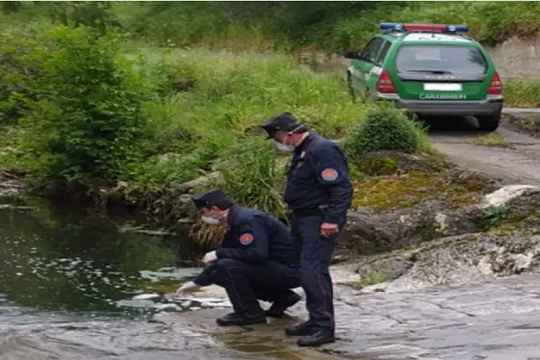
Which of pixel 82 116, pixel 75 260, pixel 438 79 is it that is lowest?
pixel 75 260

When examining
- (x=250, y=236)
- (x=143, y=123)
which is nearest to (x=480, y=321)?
(x=250, y=236)

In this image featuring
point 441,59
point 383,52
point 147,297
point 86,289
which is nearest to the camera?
point 147,297

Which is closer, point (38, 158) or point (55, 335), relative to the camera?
point (55, 335)

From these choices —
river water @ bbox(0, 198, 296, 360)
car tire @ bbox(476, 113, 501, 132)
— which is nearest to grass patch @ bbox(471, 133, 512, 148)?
car tire @ bbox(476, 113, 501, 132)

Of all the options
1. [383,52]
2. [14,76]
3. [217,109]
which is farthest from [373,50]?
[14,76]

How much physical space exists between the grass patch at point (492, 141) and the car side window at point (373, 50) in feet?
7.76

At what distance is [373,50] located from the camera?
708 inches

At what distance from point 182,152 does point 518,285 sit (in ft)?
26.9

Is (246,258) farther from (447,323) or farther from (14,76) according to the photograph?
(14,76)

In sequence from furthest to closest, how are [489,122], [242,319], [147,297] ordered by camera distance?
1. [489,122]
2. [147,297]
3. [242,319]

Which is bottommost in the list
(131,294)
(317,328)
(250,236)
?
(131,294)

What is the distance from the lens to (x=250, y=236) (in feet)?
24.1

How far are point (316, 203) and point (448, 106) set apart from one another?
9532 millimetres

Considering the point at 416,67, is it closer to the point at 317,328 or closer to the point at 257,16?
the point at 317,328
